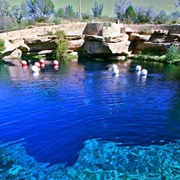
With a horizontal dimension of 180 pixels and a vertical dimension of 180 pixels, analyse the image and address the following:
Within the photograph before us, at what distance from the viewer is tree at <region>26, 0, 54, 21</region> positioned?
186 ft

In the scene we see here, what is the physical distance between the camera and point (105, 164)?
7109 millimetres

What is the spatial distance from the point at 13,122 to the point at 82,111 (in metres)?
3.47

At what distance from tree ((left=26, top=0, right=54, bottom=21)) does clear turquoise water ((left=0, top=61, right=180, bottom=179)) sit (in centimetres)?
4563

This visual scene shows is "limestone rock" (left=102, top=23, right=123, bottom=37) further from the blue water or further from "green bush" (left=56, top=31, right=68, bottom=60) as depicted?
the blue water

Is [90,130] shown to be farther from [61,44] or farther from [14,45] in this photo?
[14,45]

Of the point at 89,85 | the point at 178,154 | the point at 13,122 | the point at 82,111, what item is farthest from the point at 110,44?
the point at 178,154

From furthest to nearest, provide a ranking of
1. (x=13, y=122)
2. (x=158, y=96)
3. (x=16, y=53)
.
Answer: (x=16, y=53) < (x=158, y=96) < (x=13, y=122)

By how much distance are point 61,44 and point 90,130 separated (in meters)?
A: 24.3

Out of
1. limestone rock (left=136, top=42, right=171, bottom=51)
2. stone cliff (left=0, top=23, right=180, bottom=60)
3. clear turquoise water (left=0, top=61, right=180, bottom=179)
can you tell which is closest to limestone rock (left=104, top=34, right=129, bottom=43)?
stone cliff (left=0, top=23, right=180, bottom=60)

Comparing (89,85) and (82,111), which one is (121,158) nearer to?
(82,111)

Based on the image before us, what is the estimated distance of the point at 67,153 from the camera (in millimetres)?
7785

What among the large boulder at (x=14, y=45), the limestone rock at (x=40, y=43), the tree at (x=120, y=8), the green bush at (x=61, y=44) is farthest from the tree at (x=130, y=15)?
the large boulder at (x=14, y=45)

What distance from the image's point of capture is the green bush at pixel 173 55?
26.2 meters

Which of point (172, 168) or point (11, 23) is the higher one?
point (11, 23)
